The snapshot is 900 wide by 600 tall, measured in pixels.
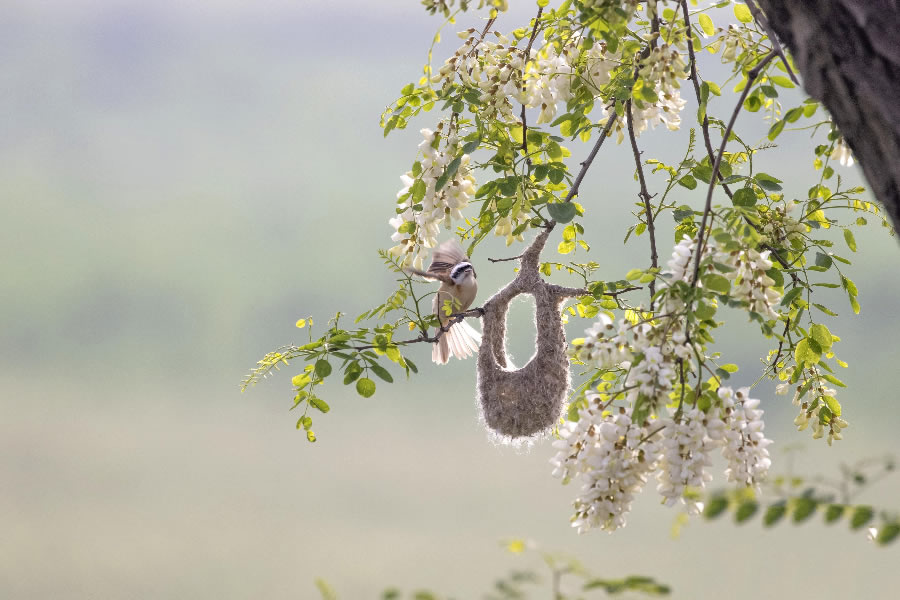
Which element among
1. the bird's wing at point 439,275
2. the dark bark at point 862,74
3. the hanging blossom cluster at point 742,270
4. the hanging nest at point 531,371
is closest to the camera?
the dark bark at point 862,74

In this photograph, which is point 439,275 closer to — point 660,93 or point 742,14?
point 660,93

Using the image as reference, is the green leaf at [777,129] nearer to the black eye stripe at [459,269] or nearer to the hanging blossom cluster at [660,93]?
the hanging blossom cluster at [660,93]

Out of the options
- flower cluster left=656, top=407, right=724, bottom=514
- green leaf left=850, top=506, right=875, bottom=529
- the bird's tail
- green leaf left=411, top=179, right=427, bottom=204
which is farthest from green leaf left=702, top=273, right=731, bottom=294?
the bird's tail

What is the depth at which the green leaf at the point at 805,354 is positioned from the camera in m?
1.58

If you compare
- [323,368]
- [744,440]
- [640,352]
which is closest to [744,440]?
[744,440]

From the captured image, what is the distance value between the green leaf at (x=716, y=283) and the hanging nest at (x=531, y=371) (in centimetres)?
65

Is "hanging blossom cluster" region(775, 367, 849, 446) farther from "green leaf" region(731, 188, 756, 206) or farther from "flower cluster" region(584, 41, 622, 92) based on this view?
"flower cluster" region(584, 41, 622, 92)

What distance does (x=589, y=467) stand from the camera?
4.32 feet

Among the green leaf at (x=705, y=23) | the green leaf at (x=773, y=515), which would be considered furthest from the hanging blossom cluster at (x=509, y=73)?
the green leaf at (x=773, y=515)

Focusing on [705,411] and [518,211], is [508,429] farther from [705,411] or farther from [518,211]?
[705,411]

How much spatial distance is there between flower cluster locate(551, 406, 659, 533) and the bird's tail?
2.61ft

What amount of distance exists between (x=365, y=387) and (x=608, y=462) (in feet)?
1.55

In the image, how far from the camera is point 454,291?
2.04 meters

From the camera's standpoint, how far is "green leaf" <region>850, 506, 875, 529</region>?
30.6 inches
